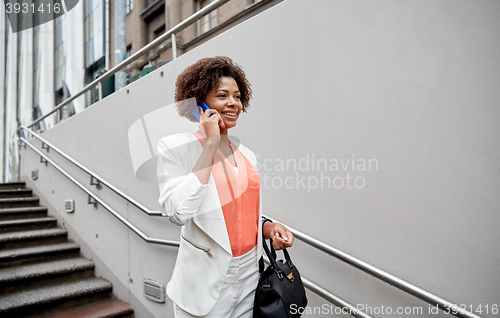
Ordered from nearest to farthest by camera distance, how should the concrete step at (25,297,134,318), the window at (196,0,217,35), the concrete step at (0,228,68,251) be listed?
the concrete step at (25,297,134,318) → the concrete step at (0,228,68,251) → the window at (196,0,217,35)

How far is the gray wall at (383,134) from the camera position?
1.50 metres

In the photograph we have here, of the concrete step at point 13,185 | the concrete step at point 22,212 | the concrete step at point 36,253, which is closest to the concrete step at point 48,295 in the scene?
the concrete step at point 36,253

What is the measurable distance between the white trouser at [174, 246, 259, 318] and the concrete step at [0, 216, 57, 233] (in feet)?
13.7

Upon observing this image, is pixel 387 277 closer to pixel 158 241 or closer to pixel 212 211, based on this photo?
pixel 212 211

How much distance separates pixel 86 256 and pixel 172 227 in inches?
76.2

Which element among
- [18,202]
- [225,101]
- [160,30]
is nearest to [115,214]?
[225,101]

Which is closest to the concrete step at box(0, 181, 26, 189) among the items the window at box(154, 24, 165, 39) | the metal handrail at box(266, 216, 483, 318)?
the metal handrail at box(266, 216, 483, 318)

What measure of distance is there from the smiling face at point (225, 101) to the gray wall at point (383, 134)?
0.78m

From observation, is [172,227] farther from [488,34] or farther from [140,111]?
[488,34]

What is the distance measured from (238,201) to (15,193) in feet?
18.7

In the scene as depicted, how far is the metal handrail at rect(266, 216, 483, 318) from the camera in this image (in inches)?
55.9

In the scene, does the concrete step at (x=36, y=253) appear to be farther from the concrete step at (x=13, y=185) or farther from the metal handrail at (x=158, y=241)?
the concrete step at (x=13, y=185)

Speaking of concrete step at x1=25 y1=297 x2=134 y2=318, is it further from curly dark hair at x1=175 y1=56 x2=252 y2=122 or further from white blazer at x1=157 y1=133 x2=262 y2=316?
curly dark hair at x1=175 y1=56 x2=252 y2=122

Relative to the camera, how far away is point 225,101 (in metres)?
1.40
